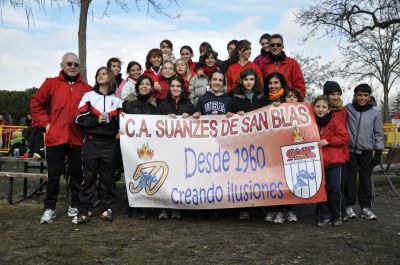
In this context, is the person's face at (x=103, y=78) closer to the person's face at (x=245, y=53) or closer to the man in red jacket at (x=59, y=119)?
the man in red jacket at (x=59, y=119)

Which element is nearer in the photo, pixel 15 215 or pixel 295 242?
pixel 295 242

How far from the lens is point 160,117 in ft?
19.8

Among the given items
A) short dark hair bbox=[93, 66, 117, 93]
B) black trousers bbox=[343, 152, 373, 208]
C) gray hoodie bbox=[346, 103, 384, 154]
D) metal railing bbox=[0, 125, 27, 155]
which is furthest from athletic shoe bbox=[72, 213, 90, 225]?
metal railing bbox=[0, 125, 27, 155]

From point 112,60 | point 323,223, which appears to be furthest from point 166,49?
point 323,223

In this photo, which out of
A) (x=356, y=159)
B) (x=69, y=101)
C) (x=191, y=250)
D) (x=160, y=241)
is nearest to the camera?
(x=191, y=250)

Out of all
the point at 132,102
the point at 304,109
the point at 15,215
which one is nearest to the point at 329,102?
the point at 304,109

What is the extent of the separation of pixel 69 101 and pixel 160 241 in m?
2.23

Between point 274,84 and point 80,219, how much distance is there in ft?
10.2

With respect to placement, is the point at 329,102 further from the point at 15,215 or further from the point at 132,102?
the point at 15,215

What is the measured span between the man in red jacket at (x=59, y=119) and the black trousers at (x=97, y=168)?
0.73 feet

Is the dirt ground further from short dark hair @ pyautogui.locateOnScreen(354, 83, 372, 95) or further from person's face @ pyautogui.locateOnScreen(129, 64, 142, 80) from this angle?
person's face @ pyautogui.locateOnScreen(129, 64, 142, 80)

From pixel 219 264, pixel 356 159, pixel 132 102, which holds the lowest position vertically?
pixel 219 264

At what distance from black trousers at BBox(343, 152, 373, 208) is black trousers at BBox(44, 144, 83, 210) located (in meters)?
3.67

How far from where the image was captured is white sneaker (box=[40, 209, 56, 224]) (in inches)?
226
